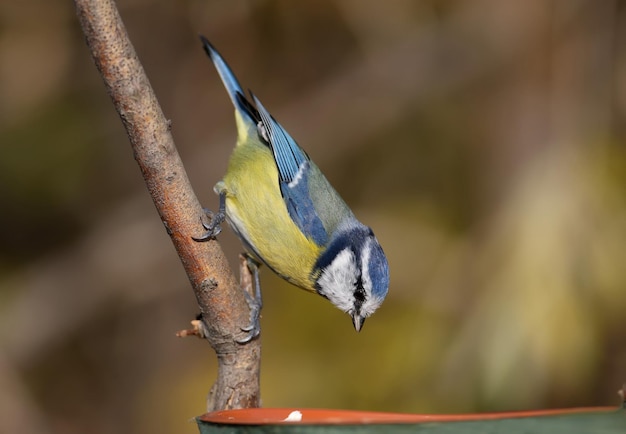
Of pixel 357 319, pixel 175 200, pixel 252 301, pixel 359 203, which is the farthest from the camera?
pixel 359 203

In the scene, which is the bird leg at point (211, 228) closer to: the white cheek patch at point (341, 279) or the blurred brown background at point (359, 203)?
the white cheek patch at point (341, 279)

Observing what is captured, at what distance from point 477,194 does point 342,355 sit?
977 mm

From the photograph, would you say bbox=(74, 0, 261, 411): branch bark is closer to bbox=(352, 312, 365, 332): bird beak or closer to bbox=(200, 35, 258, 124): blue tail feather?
bbox=(352, 312, 365, 332): bird beak

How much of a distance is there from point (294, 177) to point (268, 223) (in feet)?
0.82

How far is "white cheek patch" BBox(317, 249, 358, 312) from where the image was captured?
224cm

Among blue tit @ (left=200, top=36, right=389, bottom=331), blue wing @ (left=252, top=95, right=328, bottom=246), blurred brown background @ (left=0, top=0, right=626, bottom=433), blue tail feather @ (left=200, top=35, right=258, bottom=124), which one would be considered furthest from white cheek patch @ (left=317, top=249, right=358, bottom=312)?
blurred brown background @ (left=0, top=0, right=626, bottom=433)

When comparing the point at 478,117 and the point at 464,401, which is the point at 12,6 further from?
the point at 464,401

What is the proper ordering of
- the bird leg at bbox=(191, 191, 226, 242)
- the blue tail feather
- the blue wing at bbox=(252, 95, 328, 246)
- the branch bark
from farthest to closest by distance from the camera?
the blue tail feather
the blue wing at bbox=(252, 95, 328, 246)
the bird leg at bbox=(191, 191, 226, 242)
the branch bark

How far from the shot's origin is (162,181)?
1.57 meters

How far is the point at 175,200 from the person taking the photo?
63.4 inches

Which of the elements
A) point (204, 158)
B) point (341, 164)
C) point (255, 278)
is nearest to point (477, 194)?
point (341, 164)

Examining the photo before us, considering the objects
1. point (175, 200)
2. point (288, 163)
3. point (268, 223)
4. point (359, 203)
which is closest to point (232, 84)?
point (288, 163)

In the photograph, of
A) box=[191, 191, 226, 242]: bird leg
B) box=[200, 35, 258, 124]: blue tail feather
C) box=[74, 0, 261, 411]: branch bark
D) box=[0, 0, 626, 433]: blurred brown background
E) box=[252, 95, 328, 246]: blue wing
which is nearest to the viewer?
box=[74, 0, 261, 411]: branch bark

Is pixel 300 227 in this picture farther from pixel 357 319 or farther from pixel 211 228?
pixel 211 228
